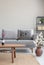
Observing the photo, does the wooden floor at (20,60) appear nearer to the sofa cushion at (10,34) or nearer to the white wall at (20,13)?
the sofa cushion at (10,34)

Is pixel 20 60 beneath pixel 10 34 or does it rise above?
beneath

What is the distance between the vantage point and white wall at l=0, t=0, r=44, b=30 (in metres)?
7.86

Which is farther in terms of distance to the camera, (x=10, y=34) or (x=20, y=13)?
(x=20, y=13)

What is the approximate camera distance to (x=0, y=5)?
781 cm

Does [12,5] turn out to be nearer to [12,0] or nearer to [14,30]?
[12,0]

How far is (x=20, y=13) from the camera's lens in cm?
790

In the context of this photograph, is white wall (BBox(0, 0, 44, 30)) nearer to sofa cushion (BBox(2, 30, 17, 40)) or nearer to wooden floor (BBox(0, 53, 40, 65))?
sofa cushion (BBox(2, 30, 17, 40))

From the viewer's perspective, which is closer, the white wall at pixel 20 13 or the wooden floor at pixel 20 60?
the wooden floor at pixel 20 60

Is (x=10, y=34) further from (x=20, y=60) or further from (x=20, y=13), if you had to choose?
(x=20, y=60)

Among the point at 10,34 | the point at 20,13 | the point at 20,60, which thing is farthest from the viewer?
the point at 20,13

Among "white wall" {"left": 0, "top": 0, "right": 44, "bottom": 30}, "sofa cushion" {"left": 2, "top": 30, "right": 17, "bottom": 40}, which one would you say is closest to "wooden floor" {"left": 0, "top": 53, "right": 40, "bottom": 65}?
"sofa cushion" {"left": 2, "top": 30, "right": 17, "bottom": 40}

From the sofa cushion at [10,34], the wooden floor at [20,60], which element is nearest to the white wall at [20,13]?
the sofa cushion at [10,34]

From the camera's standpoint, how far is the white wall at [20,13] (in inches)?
309

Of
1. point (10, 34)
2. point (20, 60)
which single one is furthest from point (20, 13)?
point (20, 60)
